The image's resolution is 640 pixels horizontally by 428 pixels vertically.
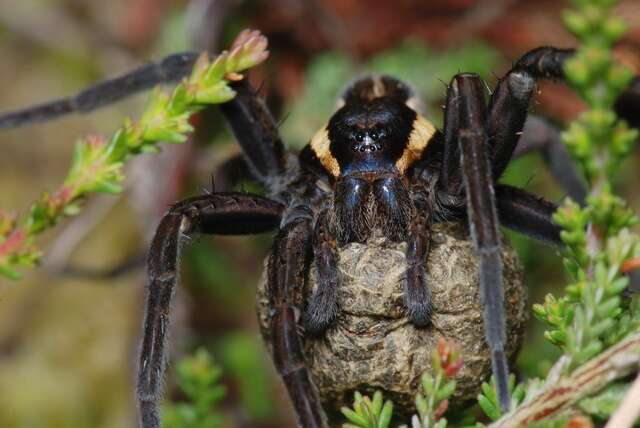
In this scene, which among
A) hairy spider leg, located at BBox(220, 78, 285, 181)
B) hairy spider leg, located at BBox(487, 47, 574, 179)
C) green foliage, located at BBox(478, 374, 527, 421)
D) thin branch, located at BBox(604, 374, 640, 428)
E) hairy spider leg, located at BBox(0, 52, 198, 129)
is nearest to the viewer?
thin branch, located at BBox(604, 374, 640, 428)

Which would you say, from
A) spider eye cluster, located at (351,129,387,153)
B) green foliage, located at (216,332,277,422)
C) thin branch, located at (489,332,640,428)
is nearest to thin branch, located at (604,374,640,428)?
thin branch, located at (489,332,640,428)

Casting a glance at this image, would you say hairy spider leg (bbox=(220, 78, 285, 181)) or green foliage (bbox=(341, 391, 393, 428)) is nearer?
green foliage (bbox=(341, 391, 393, 428))

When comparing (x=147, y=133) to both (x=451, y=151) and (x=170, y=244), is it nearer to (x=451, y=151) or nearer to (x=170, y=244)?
(x=170, y=244)

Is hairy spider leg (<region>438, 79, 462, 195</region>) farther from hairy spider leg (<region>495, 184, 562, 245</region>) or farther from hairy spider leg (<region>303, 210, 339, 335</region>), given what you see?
hairy spider leg (<region>303, 210, 339, 335</region>)

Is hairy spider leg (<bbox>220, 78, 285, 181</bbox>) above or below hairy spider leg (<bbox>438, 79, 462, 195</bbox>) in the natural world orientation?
above

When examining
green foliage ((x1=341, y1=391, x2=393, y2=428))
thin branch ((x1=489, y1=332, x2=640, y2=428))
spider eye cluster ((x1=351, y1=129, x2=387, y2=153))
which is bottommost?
thin branch ((x1=489, y1=332, x2=640, y2=428))

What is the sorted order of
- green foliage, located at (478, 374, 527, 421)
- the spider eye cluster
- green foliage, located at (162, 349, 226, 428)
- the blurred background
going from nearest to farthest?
green foliage, located at (478, 374, 527, 421) → the spider eye cluster → green foliage, located at (162, 349, 226, 428) → the blurred background

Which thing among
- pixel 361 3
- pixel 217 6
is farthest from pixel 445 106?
pixel 361 3

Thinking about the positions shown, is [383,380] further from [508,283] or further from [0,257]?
[0,257]
